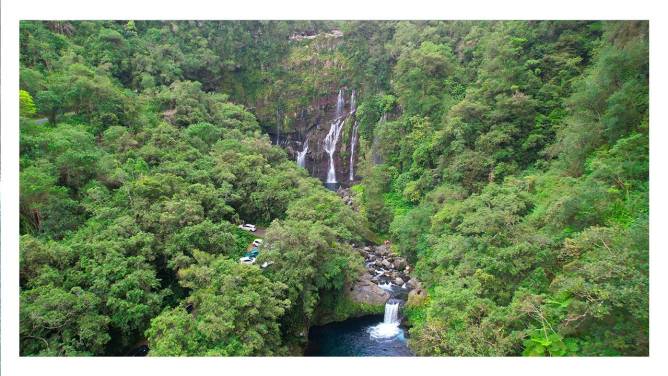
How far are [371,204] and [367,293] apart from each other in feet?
26.7

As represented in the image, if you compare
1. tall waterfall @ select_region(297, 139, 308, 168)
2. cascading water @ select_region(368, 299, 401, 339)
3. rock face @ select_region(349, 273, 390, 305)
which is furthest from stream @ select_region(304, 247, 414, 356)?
tall waterfall @ select_region(297, 139, 308, 168)

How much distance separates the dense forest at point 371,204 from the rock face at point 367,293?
56 cm

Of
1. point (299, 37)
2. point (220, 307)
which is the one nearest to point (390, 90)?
point (299, 37)

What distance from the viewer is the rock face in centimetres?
1894

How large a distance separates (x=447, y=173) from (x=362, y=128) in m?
14.0

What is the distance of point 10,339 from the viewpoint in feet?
35.8

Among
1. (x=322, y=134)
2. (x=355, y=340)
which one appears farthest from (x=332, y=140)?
(x=355, y=340)

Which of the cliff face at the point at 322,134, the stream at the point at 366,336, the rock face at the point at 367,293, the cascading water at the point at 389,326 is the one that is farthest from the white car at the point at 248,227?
the cliff face at the point at 322,134

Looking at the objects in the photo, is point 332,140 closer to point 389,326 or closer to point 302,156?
point 302,156

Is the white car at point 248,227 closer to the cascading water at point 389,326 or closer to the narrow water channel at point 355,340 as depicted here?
the narrow water channel at point 355,340

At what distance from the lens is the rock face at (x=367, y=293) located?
18.9m

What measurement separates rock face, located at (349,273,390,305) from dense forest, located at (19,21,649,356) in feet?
1.82

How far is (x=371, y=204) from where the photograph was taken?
86.4ft

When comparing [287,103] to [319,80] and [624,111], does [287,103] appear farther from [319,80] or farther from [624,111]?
[624,111]
